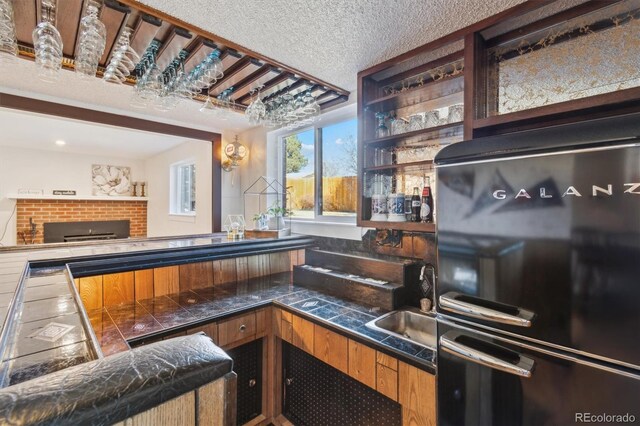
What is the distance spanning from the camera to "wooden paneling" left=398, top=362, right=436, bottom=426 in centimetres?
116

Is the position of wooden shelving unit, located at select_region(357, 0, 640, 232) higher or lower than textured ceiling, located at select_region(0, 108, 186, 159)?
lower

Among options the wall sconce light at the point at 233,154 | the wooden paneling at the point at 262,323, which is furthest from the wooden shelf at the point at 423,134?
the wall sconce light at the point at 233,154

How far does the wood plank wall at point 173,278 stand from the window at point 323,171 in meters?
0.49

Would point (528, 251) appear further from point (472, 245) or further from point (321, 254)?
point (321, 254)

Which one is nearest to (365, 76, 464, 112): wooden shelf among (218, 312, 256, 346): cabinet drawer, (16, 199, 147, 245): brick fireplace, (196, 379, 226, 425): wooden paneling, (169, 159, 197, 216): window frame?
(218, 312, 256, 346): cabinet drawer

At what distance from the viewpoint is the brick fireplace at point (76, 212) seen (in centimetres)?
462

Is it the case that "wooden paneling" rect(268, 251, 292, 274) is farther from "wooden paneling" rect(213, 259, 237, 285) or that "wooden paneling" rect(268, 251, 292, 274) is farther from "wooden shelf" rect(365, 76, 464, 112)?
"wooden shelf" rect(365, 76, 464, 112)

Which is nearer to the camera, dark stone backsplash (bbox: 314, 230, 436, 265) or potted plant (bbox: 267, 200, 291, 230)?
dark stone backsplash (bbox: 314, 230, 436, 265)

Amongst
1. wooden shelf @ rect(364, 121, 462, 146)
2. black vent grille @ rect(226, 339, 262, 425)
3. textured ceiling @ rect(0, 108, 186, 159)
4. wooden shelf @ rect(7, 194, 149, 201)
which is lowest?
black vent grille @ rect(226, 339, 262, 425)

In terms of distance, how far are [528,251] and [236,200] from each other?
9.78ft

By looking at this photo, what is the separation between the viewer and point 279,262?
2.52 metres

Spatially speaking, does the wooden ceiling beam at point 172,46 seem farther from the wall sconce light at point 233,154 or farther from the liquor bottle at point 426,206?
the liquor bottle at point 426,206

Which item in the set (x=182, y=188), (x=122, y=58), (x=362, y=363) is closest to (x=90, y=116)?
(x=122, y=58)

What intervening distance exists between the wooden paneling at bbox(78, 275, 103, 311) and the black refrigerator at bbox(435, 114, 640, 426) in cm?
175
